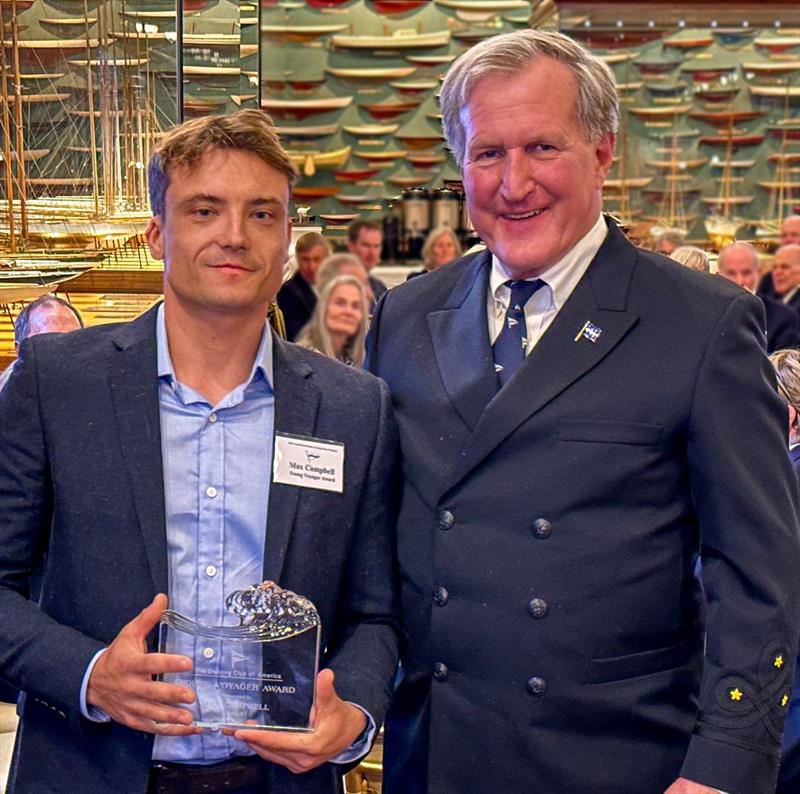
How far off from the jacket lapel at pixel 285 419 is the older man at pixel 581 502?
0.17 meters

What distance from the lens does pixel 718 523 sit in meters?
1.78

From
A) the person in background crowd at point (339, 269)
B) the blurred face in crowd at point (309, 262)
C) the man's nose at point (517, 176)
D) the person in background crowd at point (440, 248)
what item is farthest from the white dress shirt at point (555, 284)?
the person in background crowd at point (440, 248)

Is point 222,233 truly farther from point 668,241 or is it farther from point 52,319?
point 668,241

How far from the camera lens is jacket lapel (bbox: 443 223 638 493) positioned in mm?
1858

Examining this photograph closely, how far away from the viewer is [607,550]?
5.96 feet

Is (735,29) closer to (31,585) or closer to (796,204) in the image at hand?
(796,204)

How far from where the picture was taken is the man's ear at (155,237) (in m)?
1.83

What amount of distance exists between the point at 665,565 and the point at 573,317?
0.36m

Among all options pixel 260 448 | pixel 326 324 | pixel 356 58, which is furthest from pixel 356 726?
pixel 356 58

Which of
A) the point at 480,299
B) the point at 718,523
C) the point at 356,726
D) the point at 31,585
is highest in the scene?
the point at 480,299

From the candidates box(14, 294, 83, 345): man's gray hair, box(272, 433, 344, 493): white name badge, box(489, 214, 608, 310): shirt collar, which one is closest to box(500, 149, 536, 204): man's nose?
box(489, 214, 608, 310): shirt collar

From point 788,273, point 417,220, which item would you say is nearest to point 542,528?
point 788,273

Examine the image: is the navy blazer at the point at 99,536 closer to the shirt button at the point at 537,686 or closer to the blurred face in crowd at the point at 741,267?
the shirt button at the point at 537,686

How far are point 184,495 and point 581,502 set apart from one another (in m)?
0.52
